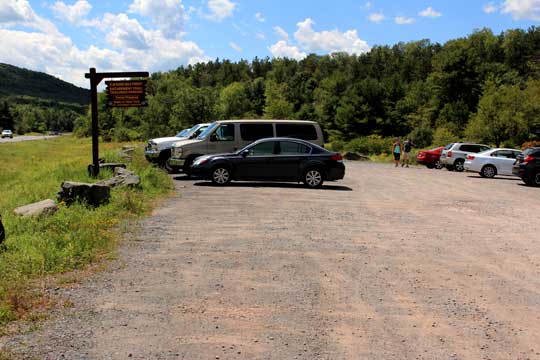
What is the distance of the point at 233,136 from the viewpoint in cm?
1845

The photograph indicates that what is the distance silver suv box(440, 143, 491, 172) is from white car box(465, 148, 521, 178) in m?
4.22

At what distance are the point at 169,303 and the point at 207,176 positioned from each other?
1110 cm

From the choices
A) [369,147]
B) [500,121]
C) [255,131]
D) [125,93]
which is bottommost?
[369,147]

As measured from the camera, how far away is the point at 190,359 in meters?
3.94

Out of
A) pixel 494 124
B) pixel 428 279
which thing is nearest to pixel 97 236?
pixel 428 279

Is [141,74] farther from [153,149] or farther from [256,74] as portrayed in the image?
[256,74]

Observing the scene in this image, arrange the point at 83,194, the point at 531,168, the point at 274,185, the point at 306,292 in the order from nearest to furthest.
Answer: the point at 306,292 < the point at 83,194 < the point at 274,185 < the point at 531,168

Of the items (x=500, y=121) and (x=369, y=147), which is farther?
(x=369, y=147)

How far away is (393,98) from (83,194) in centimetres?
9169

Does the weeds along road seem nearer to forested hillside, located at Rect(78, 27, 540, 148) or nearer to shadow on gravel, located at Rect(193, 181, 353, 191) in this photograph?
shadow on gravel, located at Rect(193, 181, 353, 191)

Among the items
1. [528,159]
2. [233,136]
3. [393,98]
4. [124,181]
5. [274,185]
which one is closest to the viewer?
[124,181]

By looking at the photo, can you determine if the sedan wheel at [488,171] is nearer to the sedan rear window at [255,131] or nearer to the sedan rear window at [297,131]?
the sedan rear window at [297,131]

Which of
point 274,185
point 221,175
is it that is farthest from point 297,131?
point 221,175

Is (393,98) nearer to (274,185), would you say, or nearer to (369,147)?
(369,147)
